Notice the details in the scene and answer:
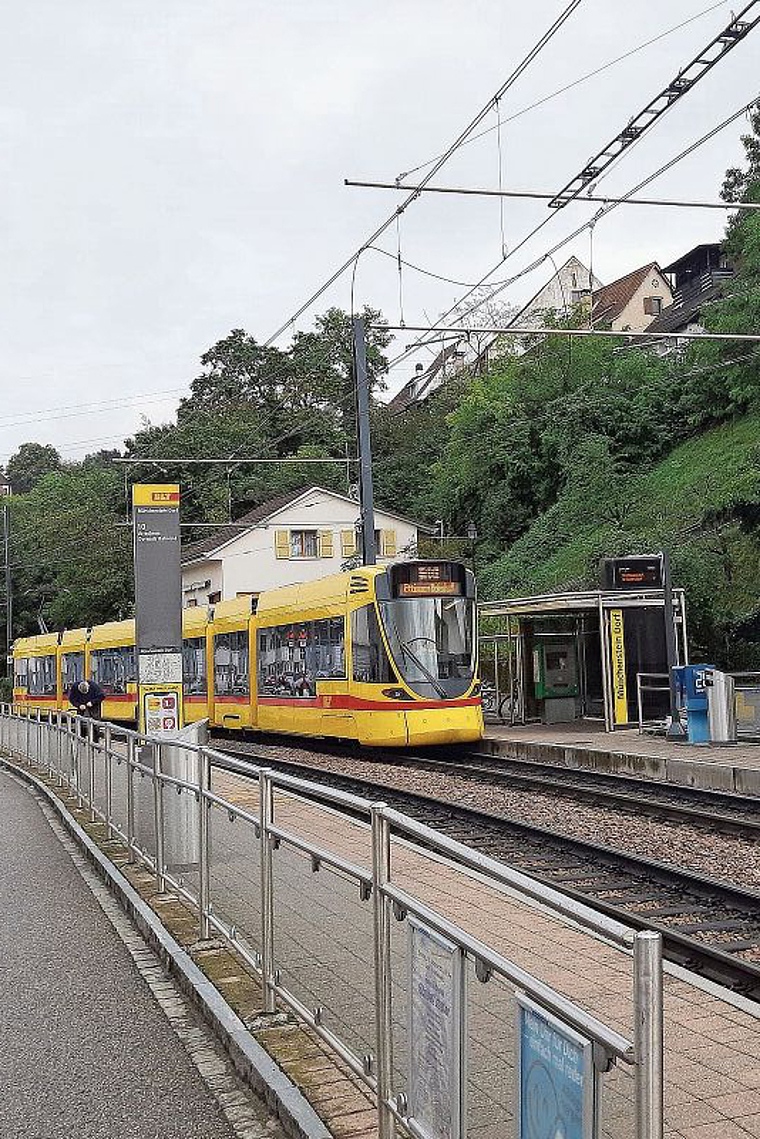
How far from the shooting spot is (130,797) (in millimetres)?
11273

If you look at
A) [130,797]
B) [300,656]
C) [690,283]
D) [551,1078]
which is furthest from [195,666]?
[690,283]

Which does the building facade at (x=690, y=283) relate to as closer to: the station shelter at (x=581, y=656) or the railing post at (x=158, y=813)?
the station shelter at (x=581, y=656)

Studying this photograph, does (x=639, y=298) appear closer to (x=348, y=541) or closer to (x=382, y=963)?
(x=348, y=541)

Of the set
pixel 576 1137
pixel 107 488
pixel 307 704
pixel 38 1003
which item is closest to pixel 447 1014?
pixel 576 1137

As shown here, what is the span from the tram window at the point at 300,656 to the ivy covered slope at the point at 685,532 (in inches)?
361

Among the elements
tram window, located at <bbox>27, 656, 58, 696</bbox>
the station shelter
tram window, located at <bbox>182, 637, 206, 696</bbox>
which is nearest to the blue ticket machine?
the station shelter

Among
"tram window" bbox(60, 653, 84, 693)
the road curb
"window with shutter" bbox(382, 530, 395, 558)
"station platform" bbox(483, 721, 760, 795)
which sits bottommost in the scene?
the road curb

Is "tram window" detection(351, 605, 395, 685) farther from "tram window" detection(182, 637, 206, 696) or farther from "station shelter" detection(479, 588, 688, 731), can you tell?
"tram window" detection(182, 637, 206, 696)

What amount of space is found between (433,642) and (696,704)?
13.7 feet

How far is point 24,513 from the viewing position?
3300 inches

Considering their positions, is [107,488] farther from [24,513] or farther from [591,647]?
[591,647]

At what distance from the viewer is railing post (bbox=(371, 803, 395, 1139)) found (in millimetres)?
4480

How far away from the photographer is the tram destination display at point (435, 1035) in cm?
380

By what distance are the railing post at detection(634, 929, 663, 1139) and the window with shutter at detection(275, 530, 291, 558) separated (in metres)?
60.1
